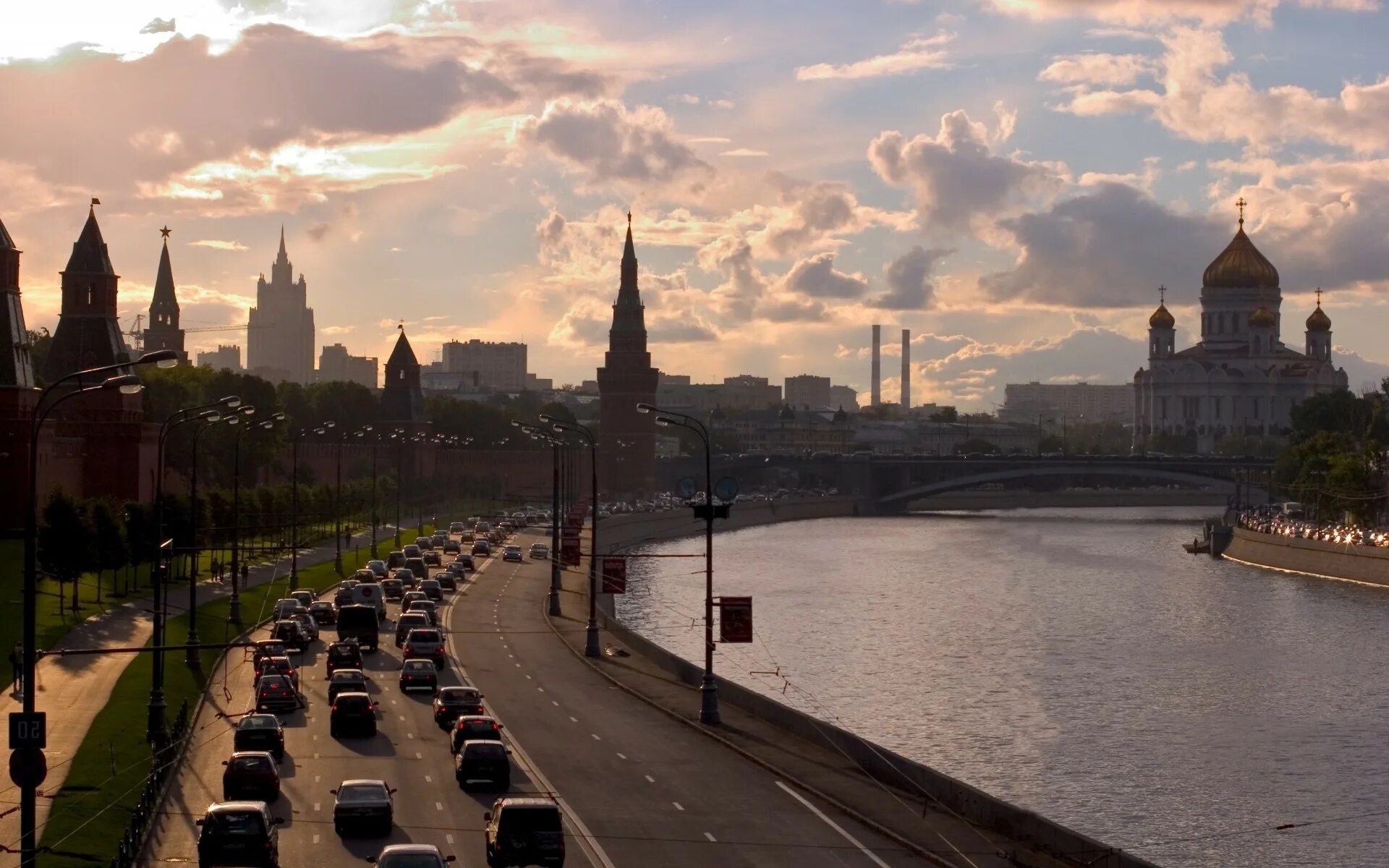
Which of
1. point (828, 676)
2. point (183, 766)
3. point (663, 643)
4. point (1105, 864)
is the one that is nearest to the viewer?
point (1105, 864)

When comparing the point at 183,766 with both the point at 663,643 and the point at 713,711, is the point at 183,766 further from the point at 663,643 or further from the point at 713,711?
the point at 663,643

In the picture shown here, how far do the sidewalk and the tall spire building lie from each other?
373ft

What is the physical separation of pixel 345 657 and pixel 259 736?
41.9ft

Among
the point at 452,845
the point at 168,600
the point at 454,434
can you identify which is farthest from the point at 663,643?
the point at 454,434

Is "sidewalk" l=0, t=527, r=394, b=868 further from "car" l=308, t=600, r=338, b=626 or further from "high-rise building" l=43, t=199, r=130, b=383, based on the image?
"high-rise building" l=43, t=199, r=130, b=383

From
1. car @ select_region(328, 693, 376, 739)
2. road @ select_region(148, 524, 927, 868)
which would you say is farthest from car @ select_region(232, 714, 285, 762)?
car @ select_region(328, 693, 376, 739)

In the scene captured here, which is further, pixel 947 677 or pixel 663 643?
pixel 663 643

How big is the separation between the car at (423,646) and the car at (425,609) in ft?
33.5

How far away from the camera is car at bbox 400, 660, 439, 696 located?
4394cm

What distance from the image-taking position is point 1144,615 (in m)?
79.1

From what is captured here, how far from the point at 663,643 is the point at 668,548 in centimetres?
5925

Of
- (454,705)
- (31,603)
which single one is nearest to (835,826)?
(454,705)

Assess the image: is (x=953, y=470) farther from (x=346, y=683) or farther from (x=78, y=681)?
(x=346, y=683)

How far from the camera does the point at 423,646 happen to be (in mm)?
48000
